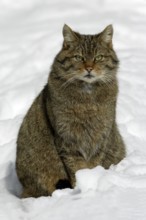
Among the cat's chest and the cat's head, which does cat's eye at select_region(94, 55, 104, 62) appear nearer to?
the cat's head

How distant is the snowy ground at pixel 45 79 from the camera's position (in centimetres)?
408

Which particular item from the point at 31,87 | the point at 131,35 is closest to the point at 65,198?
the point at 31,87

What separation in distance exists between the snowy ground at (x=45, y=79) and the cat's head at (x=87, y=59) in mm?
698

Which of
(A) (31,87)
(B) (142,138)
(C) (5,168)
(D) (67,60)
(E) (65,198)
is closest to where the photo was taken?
(E) (65,198)

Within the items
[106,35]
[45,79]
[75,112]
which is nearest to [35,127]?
[75,112]

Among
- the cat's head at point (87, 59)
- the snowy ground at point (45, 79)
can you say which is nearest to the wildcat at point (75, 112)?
the cat's head at point (87, 59)

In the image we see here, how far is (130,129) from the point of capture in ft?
20.9

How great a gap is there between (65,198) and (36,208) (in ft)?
0.80

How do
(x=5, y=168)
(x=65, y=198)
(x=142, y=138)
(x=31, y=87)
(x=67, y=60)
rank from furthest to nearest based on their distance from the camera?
1. (x=31, y=87)
2. (x=142, y=138)
3. (x=5, y=168)
4. (x=67, y=60)
5. (x=65, y=198)

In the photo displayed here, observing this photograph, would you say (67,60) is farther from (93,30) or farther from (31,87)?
(93,30)

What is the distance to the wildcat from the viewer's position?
5.02 m

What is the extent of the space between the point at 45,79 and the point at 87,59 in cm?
267

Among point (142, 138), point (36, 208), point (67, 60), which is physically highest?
point (67, 60)

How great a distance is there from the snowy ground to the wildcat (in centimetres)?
32
